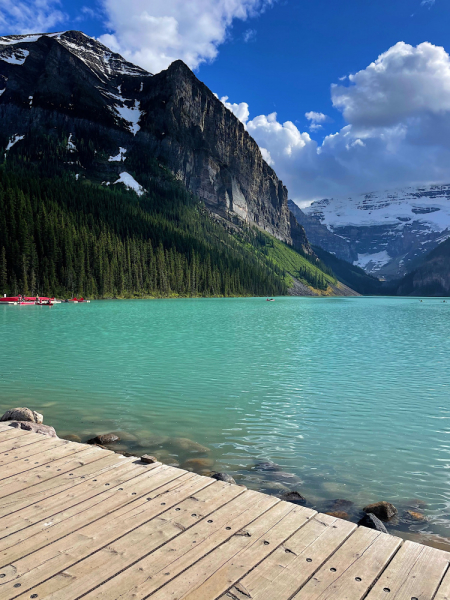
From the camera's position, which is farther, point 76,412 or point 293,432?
point 76,412

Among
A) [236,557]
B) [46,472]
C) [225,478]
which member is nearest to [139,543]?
[236,557]

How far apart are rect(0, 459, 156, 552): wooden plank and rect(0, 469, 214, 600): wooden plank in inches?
21.4

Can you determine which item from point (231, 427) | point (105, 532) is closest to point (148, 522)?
point (105, 532)

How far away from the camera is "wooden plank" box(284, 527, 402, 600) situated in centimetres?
436

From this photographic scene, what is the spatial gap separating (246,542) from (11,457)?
585cm

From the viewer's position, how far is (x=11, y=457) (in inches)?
341

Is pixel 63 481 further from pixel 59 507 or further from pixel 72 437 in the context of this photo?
pixel 72 437

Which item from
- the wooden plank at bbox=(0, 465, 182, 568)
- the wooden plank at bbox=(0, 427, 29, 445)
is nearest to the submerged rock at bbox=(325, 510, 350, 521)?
the wooden plank at bbox=(0, 465, 182, 568)

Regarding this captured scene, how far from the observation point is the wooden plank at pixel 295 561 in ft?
14.3

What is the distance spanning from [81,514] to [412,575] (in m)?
4.45

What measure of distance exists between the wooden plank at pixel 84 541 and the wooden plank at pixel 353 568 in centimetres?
252

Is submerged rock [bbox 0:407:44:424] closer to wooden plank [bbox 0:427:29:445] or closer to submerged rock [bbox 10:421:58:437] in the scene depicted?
submerged rock [bbox 10:421:58:437]

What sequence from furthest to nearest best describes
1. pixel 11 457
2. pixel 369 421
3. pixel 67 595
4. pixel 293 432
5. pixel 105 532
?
pixel 369 421
pixel 293 432
pixel 11 457
pixel 105 532
pixel 67 595

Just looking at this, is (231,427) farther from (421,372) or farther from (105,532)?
(421,372)
